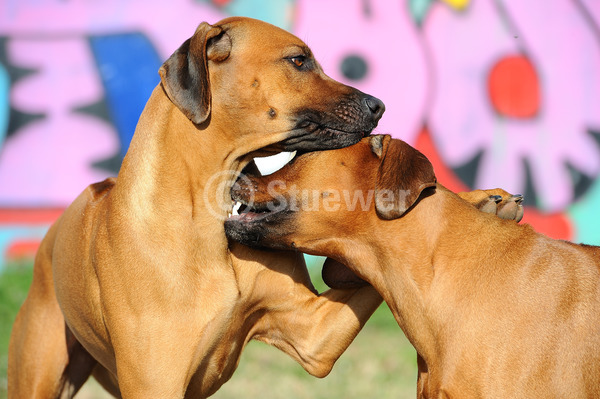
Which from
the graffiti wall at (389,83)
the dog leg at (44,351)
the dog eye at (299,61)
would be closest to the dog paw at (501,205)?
the dog eye at (299,61)

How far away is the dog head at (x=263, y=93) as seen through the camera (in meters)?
4.22

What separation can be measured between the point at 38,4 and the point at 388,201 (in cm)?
749

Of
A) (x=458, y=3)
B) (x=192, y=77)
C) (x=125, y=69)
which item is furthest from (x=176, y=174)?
(x=458, y=3)

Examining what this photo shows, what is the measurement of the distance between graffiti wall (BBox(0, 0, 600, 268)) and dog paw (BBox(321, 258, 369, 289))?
227 inches

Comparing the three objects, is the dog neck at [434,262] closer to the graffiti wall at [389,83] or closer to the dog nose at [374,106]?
the dog nose at [374,106]

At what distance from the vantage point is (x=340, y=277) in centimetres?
477

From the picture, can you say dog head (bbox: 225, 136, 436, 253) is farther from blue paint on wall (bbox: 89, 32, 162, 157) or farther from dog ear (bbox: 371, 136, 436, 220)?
blue paint on wall (bbox: 89, 32, 162, 157)

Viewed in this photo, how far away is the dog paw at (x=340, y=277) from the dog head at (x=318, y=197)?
371 mm

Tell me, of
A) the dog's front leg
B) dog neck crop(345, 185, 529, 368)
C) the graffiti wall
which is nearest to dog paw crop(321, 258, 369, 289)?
the dog's front leg

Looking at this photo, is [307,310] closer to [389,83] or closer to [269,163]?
[269,163]

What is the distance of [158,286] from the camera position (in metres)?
4.22

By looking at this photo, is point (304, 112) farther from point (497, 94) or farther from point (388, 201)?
point (497, 94)

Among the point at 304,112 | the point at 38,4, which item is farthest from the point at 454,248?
the point at 38,4

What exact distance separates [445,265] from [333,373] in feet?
12.2
